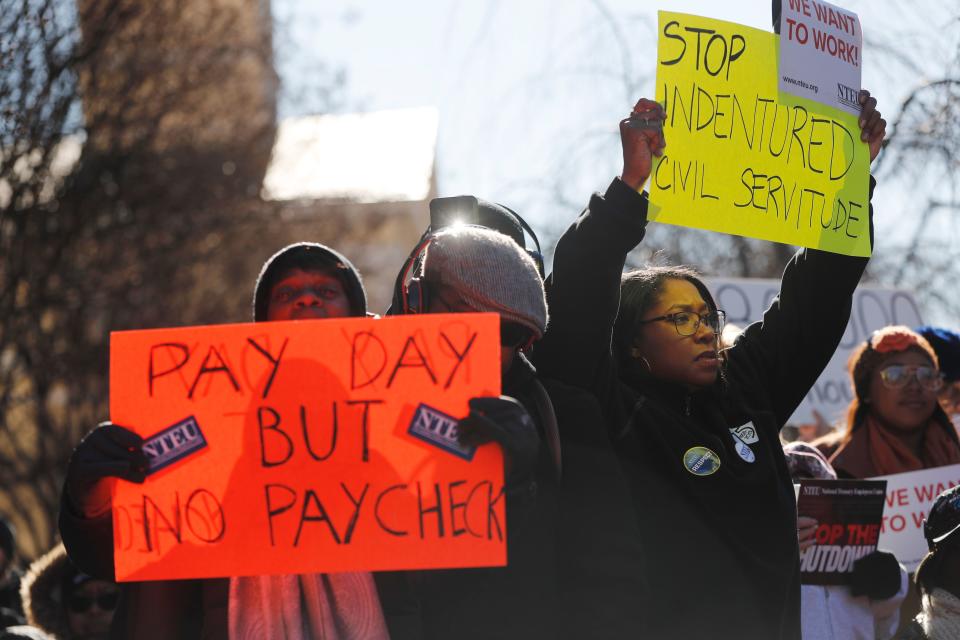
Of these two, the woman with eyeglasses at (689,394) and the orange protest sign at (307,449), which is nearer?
the orange protest sign at (307,449)

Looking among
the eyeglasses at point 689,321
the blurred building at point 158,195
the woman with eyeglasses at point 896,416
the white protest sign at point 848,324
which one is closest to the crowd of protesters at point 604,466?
the eyeglasses at point 689,321

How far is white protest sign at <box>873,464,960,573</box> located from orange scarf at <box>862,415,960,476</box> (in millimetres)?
199

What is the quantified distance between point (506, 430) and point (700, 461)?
84 centimetres

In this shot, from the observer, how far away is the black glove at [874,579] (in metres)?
3.70

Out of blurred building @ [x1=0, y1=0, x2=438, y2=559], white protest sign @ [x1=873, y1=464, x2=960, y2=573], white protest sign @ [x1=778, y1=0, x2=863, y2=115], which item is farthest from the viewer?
blurred building @ [x1=0, y1=0, x2=438, y2=559]

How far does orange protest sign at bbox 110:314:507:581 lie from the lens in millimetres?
2443

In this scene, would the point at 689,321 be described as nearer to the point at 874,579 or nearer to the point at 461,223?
the point at 461,223

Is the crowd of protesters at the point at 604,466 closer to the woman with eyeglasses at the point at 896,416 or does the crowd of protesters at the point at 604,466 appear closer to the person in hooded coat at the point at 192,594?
the person in hooded coat at the point at 192,594

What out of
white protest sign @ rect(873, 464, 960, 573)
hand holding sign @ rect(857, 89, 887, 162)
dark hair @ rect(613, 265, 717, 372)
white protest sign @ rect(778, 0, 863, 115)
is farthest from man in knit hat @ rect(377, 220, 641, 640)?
white protest sign @ rect(873, 464, 960, 573)

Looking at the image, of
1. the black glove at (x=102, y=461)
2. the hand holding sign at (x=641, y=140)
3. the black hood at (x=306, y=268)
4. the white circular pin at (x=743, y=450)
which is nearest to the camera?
the black glove at (x=102, y=461)

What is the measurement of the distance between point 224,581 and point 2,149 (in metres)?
7.26

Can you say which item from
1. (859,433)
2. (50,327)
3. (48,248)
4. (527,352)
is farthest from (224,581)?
(50,327)

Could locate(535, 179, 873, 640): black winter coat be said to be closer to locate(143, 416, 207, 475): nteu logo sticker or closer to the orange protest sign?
the orange protest sign

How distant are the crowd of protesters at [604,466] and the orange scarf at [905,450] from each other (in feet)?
1.95
